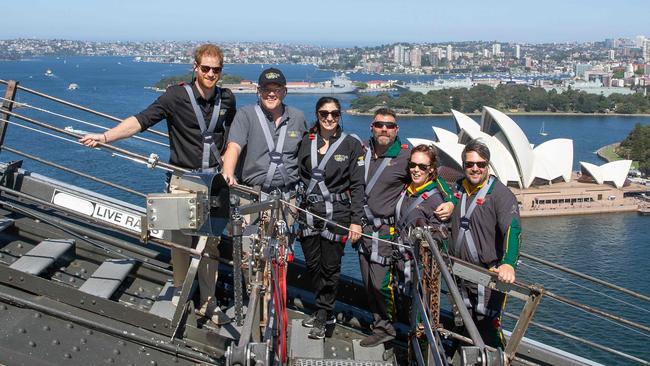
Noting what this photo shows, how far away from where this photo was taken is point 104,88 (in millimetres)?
61875

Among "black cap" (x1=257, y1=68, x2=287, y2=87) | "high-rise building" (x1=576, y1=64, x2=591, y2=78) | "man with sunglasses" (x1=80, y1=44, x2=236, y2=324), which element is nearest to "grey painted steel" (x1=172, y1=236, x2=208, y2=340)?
"man with sunglasses" (x1=80, y1=44, x2=236, y2=324)

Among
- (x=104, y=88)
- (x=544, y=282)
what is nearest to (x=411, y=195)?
(x=544, y=282)

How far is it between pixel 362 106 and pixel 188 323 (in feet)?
192

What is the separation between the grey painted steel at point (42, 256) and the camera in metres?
2.87

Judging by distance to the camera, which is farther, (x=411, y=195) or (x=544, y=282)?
(x=544, y=282)

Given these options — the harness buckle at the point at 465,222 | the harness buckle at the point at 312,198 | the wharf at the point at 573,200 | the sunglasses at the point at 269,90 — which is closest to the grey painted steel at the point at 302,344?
the harness buckle at the point at 312,198

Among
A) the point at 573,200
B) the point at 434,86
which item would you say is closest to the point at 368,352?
the point at 573,200

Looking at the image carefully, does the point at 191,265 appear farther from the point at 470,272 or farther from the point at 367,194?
the point at 470,272

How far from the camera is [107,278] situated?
301 centimetres

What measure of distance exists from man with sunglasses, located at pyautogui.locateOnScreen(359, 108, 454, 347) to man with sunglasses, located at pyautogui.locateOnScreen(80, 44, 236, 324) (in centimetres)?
68

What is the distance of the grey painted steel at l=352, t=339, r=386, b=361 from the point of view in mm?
2979

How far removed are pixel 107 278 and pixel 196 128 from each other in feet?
2.54

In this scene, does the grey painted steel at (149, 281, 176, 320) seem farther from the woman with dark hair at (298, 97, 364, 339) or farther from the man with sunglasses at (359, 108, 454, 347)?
the man with sunglasses at (359, 108, 454, 347)

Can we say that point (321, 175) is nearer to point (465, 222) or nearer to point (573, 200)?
point (465, 222)
